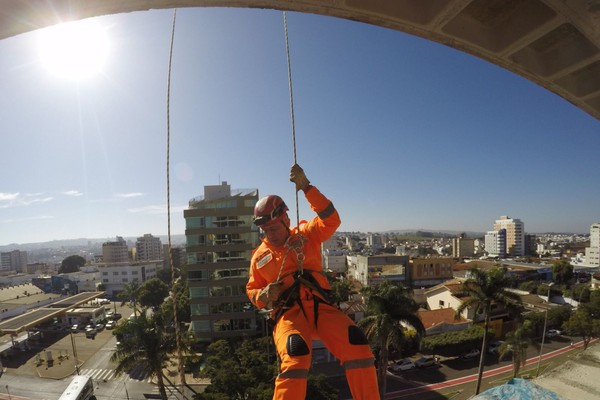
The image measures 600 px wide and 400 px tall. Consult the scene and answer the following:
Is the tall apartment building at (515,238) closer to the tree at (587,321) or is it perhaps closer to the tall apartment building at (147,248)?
the tree at (587,321)

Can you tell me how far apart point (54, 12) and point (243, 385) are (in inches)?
599

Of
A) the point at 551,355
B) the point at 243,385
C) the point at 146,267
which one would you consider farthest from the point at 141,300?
the point at 551,355

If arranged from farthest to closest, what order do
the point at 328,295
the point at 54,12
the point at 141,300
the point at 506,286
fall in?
1. the point at 141,300
2. the point at 506,286
3. the point at 328,295
4. the point at 54,12

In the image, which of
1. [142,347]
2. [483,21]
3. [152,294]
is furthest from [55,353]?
[483,21]

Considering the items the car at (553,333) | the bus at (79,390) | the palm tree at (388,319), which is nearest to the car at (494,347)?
the car at (553,333)

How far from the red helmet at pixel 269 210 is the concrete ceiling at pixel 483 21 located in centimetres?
218

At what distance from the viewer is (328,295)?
3.75 metres

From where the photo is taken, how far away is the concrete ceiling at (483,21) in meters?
1.82

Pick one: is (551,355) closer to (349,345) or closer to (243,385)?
(243,385)

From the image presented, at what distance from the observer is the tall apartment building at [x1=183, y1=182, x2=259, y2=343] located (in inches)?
1139

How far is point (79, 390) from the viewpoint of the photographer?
18641 millimetres

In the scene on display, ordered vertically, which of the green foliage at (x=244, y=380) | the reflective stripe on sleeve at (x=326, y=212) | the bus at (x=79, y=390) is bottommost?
the bus at (x=79, y=390)

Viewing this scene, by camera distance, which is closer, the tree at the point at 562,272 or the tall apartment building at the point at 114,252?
the tree at the point at 562,272

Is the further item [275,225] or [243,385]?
[243,385]
